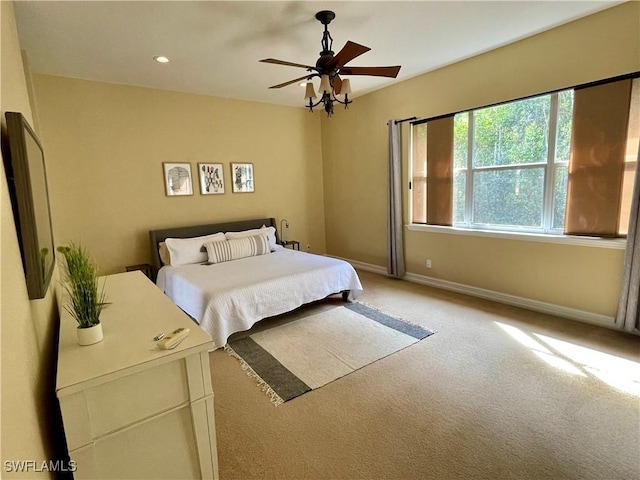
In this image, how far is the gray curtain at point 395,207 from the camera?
4.52 m

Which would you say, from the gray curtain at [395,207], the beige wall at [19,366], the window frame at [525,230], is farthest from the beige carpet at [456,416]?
the gray curtain at [395,207]

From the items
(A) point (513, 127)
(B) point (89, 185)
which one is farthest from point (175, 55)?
(A) point (513, 127)

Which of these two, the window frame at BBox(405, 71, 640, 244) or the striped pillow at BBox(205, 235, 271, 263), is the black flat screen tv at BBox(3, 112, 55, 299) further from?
the window frame at BBox(405, 71, 640, 244)

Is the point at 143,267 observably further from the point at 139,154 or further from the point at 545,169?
the point at 545,169

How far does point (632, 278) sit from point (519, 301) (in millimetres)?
1023

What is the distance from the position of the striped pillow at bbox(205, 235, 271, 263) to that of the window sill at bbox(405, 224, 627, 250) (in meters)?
2.19

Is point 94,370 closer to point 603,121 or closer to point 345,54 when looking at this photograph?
point 345,54

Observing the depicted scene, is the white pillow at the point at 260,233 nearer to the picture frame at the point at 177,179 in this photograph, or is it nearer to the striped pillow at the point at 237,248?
the striped pillow at the point at 237,248

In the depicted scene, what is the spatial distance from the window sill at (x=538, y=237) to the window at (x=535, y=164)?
80 millimetres

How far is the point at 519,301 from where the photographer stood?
3.62 meters

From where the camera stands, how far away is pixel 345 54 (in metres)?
2.32

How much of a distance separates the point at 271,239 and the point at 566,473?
3880 millimetres

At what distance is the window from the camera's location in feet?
9.33

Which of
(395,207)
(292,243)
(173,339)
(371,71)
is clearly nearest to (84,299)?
(173,339)
